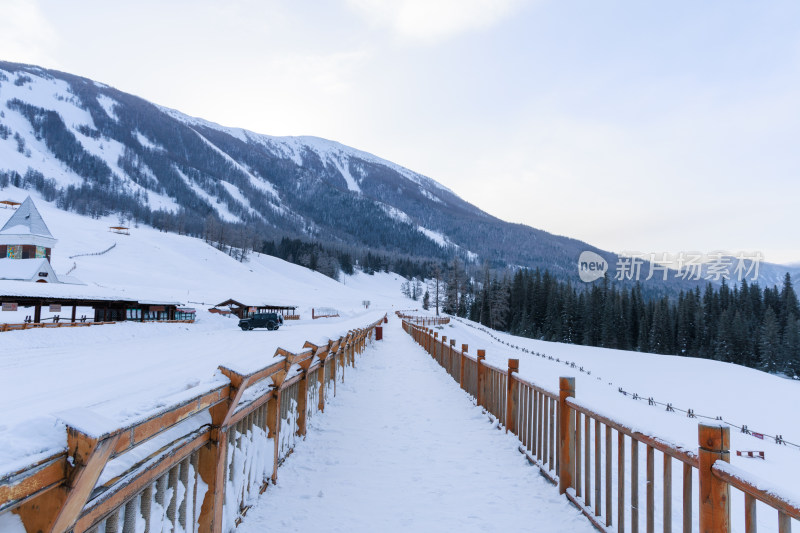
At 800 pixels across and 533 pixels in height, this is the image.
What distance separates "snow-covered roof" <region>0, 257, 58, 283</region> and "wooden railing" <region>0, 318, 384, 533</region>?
36.5 m

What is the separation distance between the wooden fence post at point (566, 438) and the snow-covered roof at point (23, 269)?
3875 centimetres

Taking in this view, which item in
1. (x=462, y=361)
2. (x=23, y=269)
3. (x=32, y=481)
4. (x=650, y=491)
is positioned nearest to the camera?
(x=32, y=481)

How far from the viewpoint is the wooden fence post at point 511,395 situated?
23.3ft

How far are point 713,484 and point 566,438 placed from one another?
247cm

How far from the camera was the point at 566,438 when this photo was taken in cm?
503

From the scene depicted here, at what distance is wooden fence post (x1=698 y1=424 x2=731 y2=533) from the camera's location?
261cm

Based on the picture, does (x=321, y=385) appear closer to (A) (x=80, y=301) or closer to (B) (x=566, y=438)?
(B) (x=566, y=438)

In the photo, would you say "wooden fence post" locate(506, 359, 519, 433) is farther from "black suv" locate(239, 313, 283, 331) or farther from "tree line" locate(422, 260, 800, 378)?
"tree line" locate(422, 260, 800, 378)

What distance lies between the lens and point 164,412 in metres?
2.20

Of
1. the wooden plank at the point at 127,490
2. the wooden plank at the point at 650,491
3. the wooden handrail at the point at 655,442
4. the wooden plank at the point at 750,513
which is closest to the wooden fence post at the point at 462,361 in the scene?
the wooden handrail at the point at 655,442

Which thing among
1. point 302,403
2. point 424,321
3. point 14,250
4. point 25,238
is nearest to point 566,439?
point 302,403

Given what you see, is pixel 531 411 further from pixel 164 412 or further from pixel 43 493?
pixel 43 493

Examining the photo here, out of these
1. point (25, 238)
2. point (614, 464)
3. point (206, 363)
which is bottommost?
point (614, 464)

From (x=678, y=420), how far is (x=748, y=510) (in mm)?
20870
